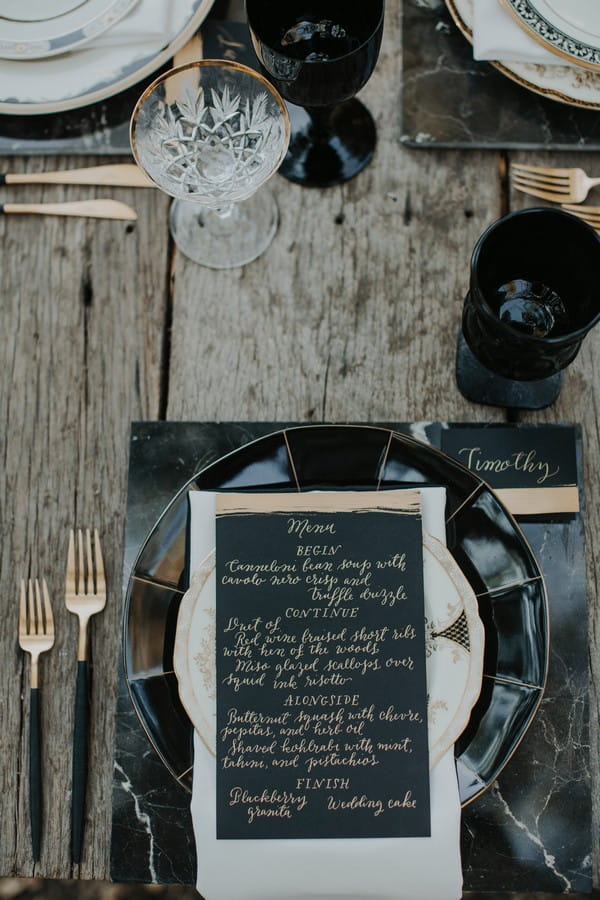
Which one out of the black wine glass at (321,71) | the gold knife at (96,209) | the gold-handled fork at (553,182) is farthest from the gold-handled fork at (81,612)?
the gold-handled fork at (553,182)

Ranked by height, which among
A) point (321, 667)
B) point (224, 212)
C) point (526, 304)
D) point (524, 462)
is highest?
point (224, 212)

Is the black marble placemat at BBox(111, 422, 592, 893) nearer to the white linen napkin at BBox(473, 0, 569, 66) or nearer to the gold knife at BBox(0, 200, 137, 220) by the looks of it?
the gold knife at BBox(0, 200, 137, 220)

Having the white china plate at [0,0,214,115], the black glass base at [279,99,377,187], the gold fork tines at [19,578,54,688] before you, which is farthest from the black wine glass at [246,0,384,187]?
the gold fork tines at [19,578,54,688]

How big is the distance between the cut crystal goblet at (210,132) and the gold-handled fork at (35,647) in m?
0.40

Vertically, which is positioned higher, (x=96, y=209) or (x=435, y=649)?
(x=96, y=209)

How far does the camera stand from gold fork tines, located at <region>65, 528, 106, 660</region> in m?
0.72

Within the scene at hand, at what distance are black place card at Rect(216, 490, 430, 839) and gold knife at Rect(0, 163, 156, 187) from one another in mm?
363

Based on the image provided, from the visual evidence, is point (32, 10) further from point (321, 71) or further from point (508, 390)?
point (508, 390)

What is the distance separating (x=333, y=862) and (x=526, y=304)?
0.51 metres

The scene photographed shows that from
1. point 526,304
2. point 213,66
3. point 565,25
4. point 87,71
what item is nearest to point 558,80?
point 565,25

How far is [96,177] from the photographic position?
79cm

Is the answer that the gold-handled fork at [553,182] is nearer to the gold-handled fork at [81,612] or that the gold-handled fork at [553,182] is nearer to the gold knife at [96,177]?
the gold knife at [96,177]

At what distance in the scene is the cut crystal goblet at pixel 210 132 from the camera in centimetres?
69

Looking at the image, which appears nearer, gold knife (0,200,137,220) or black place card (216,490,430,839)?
black place card (216,490,430,839)
